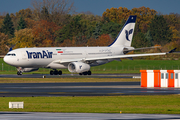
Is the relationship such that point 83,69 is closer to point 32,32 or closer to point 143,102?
point 143,102

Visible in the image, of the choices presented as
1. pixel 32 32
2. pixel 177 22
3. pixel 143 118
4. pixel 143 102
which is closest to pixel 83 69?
pixel 143 102

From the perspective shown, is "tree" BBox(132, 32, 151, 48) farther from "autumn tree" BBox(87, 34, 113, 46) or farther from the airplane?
the airplane

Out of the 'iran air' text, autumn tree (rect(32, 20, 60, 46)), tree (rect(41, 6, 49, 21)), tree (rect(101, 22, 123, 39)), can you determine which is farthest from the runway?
tree (rect(41, 6, 49, 21))

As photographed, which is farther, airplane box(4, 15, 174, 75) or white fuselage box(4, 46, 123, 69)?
airplane box(4, 15, 174, 75)

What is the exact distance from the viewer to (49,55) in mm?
60438

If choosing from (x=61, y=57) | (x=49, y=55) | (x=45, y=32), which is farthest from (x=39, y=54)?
(x=45, y=32)

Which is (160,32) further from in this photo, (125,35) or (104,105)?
(104,105)

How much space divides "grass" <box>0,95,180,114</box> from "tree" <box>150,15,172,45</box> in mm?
125714

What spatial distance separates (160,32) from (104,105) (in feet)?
439

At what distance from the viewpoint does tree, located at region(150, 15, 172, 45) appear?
5955 inches

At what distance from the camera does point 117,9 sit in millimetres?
188875

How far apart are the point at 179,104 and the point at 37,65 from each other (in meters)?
39.0

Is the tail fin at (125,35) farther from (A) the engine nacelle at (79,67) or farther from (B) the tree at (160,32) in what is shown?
(B) the tree at (160,32)

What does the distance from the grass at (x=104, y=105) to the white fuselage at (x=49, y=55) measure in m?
32.2
